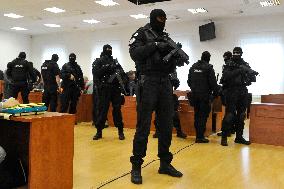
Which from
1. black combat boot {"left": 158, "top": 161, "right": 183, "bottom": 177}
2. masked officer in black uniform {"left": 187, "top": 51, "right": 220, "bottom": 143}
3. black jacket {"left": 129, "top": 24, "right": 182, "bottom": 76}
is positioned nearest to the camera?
black jacket {"left": 129, "top": 24, "right": 182, "bottom": 76}

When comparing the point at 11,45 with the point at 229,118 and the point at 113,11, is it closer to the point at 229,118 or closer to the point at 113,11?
the point at 113,11

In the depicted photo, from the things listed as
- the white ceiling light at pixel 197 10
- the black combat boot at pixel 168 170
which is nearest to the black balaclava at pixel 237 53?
the black combat boot at pixel 168 170

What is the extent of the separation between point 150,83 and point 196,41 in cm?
823

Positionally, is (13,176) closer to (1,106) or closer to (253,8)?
(1,106)

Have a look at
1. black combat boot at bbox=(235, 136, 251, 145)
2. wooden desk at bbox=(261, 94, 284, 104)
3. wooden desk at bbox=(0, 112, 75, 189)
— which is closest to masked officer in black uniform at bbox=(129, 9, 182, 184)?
wooden desk at bbox=(0, 112, 75, 189)

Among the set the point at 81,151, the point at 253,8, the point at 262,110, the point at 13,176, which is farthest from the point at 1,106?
the point at 253,8

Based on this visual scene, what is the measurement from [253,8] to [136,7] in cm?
313

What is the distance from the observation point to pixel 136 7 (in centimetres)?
883

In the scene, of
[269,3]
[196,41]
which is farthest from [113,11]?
[269,3]

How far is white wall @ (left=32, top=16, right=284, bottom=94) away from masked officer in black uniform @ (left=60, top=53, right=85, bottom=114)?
5104 mm

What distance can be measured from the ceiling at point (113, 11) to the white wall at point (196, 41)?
342 millimetres

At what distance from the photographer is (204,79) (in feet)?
16.9

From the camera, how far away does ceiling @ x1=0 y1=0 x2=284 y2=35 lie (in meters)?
8.38

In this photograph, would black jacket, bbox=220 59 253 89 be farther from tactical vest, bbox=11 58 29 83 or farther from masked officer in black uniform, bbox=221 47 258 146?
tactical vest, bbox=11 58 29 83
